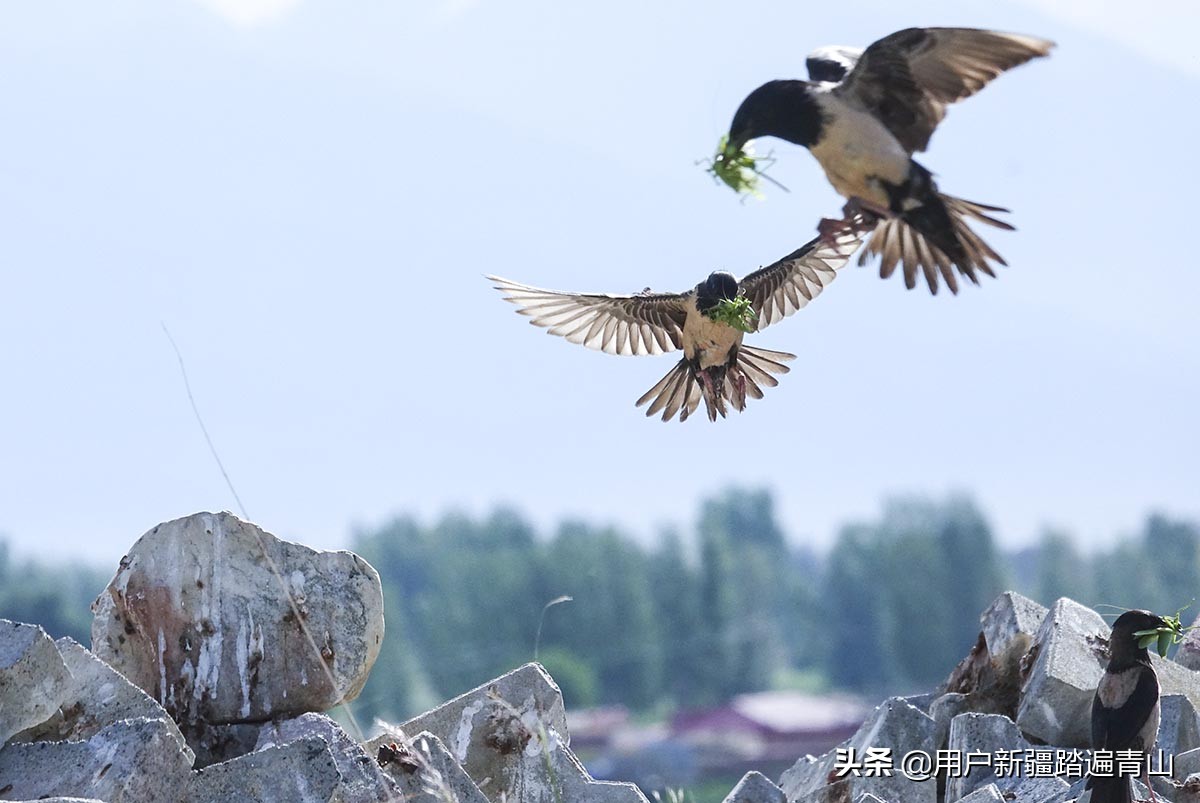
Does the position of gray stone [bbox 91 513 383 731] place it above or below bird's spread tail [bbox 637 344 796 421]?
below

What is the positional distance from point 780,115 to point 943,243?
745 mm

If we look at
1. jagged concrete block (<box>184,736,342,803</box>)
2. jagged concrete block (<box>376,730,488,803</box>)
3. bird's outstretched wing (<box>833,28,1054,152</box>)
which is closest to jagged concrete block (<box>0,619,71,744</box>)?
jagged concrete block (<box>184,736,342,803</box>)

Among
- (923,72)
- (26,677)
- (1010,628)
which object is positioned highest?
(923,72)

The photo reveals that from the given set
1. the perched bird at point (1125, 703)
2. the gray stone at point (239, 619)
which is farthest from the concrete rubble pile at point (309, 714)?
the perched bird at point (1125, 703)

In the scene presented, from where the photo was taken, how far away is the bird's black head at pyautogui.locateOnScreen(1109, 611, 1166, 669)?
670 cm

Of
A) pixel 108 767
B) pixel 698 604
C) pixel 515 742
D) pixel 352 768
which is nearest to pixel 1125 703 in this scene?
pixel 515 742

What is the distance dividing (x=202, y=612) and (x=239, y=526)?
0.32m

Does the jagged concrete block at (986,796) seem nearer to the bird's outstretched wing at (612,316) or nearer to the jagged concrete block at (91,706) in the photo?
the jagged concrete block at (91,706)

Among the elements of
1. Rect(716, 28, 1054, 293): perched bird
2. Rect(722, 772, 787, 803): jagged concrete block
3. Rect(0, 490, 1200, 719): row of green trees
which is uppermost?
Rect(716, 28, 1054, 293): perched bird

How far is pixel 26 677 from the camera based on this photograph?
Answer: 5527 mm

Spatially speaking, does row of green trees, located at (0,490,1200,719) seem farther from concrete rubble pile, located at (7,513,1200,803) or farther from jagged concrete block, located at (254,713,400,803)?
jagged concrete block, located at (254,713,400,803)

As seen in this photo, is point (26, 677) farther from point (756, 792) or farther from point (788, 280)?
point (788, 280)

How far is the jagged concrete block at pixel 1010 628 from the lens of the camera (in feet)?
24.9

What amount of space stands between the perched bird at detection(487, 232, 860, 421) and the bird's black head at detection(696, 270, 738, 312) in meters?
0.15
